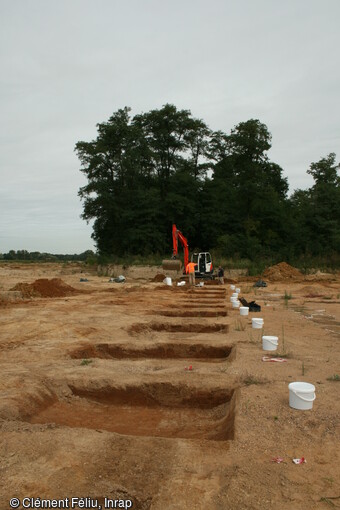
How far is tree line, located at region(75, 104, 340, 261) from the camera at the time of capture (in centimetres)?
3064

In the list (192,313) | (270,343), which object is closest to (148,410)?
(270,343)

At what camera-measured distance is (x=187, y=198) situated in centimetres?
3394

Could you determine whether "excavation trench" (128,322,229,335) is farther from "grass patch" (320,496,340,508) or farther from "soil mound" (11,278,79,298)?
"soil mound" (11,278,79,298)

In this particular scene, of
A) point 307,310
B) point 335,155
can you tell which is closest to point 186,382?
point 307,310

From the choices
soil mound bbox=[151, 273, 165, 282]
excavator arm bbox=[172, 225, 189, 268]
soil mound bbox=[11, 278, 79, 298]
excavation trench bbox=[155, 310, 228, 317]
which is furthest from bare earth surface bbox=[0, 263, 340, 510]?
soil mound bbox=[151, 273, 165, 282]

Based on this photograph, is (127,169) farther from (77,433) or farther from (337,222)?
(77,433)

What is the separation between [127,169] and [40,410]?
30091 mm

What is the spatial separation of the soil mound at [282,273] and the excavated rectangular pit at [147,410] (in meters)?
20.2

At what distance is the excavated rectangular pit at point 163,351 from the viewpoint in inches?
293

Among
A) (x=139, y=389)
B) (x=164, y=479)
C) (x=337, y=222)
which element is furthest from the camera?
(x=337, y=222)

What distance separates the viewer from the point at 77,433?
3566 millimetres

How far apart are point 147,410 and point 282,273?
70.2 ft

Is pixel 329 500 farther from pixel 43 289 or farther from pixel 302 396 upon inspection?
pixel 43 289

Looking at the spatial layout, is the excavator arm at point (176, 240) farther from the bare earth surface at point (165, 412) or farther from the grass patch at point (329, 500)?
the grass patch at point (329, 500)
